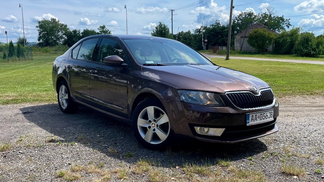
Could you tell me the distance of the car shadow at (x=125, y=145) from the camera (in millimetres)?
3727

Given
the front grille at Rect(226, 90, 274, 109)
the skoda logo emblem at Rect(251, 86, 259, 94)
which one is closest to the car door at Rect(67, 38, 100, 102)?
the front grille at Rect(226, 90, 274, 109)

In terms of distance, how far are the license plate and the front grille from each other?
0.10 metres

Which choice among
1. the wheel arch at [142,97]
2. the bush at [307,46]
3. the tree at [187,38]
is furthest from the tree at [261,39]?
the wheel arch at [142,97]

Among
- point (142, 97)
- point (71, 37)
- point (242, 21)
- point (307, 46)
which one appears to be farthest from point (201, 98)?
point (71, 37)

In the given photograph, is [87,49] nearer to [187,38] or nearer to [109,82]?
[109,82]

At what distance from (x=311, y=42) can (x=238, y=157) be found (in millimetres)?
43379

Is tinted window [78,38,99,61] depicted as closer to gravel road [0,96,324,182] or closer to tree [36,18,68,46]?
gravel road [0,96,324,182]

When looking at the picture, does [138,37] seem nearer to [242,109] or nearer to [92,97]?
[92,97]

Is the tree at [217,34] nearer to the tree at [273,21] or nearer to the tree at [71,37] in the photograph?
the tree at [273,21]

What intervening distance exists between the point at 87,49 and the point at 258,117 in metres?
3.50

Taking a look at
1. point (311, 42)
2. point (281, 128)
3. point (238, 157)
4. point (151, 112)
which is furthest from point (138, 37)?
point (311, 42)

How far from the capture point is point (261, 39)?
50469mm

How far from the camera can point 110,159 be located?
3.66m

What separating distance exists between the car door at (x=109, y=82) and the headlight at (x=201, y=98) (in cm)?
113
